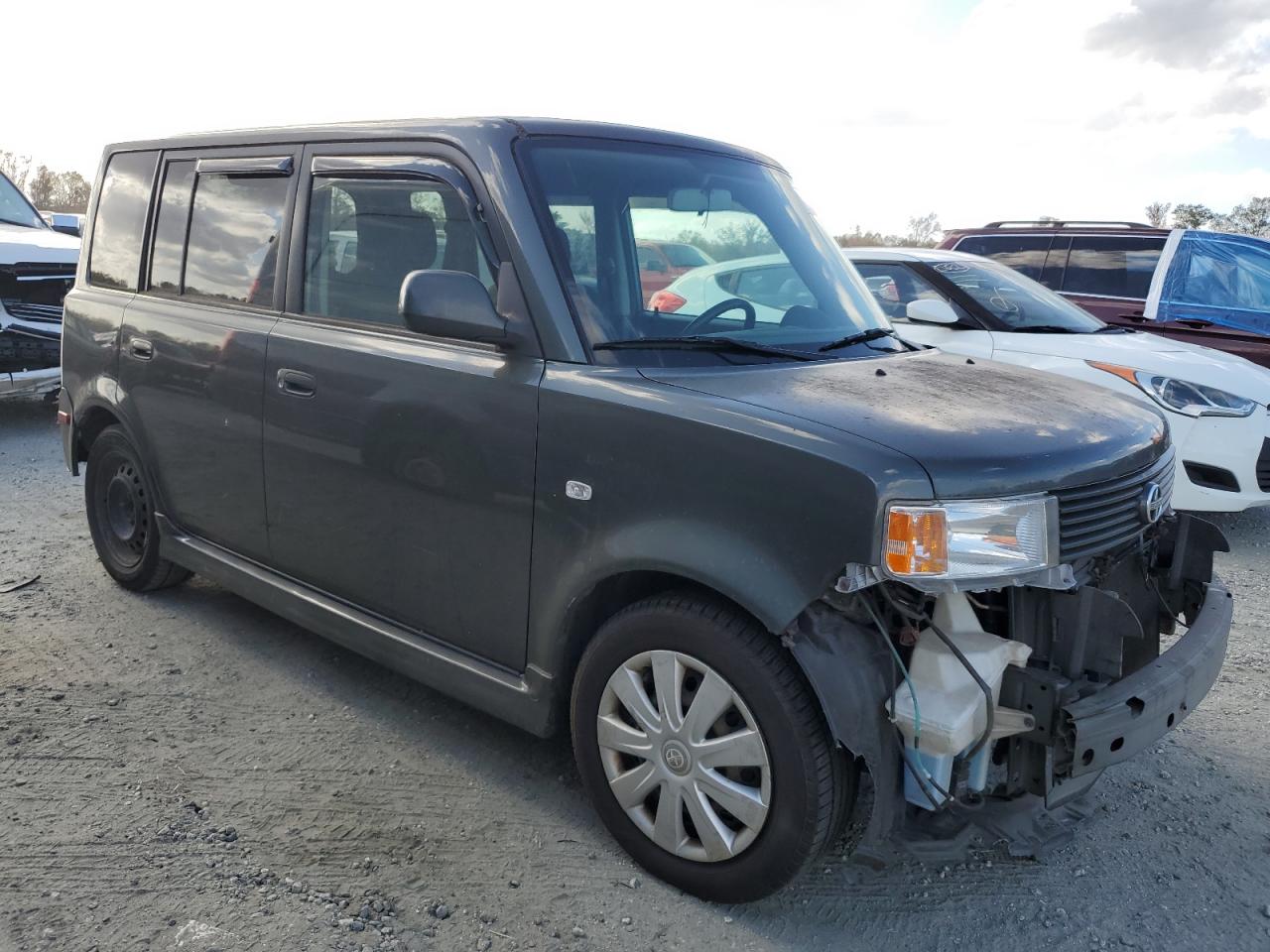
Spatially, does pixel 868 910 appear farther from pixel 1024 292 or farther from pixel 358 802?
pixel 1024 292

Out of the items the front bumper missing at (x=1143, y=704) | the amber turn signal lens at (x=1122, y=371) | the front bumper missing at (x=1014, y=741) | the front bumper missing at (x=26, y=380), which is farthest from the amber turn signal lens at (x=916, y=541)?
the front bumper missing at (x=26, y=380)

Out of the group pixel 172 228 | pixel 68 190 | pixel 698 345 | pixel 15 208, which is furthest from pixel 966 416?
pixel 68 190

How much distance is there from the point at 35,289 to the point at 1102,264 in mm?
8683

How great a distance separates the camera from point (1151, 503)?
2.87 metres

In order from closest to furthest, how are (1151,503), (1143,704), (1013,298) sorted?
1. (1143,704)
2. (1151,503)
3. (1013,298)

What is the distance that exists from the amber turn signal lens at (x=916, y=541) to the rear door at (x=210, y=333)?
241cm

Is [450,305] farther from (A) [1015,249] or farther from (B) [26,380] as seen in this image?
(B) [26,380]

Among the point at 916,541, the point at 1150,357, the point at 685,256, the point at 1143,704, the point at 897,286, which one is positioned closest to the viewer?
the point at 916,541

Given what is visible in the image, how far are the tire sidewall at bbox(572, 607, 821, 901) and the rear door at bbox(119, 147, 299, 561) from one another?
1.68m

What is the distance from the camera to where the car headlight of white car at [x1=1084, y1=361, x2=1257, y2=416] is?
6.02 metres

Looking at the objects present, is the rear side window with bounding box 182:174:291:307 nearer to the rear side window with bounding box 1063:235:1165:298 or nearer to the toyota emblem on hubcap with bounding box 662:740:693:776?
the toyota emblem on hubcap with bounding box 662:740:693:776

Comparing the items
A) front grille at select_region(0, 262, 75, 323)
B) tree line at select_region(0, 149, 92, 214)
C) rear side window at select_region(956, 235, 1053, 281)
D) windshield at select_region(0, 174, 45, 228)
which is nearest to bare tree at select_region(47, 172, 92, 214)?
tree line at select_region(0, 149, 92, 214)

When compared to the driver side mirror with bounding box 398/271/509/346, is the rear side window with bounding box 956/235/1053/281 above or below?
above

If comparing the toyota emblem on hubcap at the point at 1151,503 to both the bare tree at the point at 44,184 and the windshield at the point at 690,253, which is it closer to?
the windshield at the point at 690,253
